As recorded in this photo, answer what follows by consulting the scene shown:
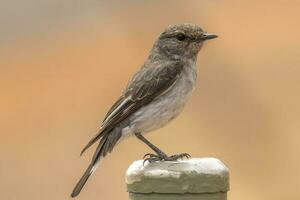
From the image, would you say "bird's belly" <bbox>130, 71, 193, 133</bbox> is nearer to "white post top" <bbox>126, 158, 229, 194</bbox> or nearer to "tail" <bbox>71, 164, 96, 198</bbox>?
"tail" <bbox>71, 164, 96, 198</bbox>

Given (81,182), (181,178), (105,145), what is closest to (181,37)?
(105,145)

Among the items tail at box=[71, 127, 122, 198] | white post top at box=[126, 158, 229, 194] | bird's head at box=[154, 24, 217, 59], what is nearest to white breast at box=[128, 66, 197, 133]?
tail at box=[71, 127, 122, 198]

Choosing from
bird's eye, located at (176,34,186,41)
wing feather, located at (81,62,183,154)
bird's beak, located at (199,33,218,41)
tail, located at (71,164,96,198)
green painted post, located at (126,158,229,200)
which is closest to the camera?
green painted post, located at (126,158,229,200)

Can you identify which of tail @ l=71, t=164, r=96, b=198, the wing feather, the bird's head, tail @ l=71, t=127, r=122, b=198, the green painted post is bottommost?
tail @ l=71, t=164, r=96, b=198

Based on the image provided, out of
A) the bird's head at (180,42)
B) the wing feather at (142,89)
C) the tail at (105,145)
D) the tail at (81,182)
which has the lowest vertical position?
the tail at (81,182)

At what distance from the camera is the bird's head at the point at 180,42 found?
210 inches

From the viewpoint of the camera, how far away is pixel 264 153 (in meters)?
9.16

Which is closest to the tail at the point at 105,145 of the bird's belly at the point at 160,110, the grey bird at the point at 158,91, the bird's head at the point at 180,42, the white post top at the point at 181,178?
the grey bird at the point at 158,91

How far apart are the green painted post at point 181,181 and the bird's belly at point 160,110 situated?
1.61m

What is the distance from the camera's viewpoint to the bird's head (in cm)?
533

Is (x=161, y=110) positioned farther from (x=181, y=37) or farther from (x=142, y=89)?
(x=181, y=37)

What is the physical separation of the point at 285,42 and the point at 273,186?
8.31ft

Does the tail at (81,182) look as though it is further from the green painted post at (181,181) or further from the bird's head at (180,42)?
the bird's head at (180,42)

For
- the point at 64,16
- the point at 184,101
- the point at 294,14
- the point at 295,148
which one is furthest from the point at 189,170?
the point at 64,16
